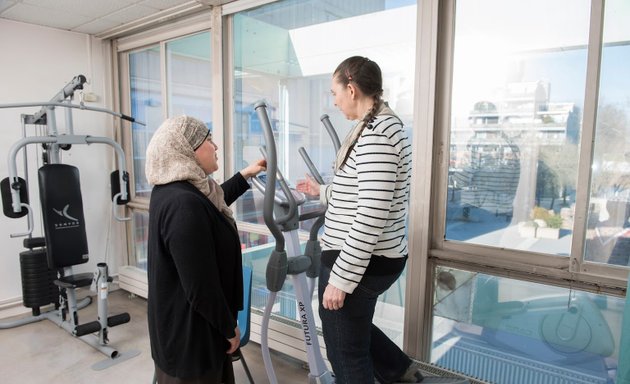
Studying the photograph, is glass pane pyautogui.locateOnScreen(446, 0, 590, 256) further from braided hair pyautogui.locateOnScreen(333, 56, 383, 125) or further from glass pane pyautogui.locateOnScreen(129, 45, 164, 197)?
glass pane pyautogui.locateOnScreen(129, 45, 164, 197)

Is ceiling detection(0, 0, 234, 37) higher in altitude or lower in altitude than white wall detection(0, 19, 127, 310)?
higher

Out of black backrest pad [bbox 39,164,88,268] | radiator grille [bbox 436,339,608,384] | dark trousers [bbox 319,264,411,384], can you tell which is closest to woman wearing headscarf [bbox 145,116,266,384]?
dark trousers [bbox 319,264,411,384]

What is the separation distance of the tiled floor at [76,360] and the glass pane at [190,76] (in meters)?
1.84

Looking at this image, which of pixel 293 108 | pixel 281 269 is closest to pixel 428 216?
pixel 281 269

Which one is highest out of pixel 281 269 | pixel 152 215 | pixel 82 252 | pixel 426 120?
pixel 426 120

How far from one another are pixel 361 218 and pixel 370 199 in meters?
0.07

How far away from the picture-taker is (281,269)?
190 centimetres

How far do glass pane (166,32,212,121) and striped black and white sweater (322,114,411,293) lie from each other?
225 cm

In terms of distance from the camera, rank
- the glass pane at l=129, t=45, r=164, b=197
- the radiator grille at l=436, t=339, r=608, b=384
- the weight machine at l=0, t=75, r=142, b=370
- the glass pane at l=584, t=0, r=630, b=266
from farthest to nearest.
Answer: the glass pane at l=129, t=45, r=164, b=197
the weight machine at l=0, t=75, r=142, b=370
the radiator grille at l=436, t=339, r=608, b=384
the glass pane at l=584, t=0, r=630, b=266

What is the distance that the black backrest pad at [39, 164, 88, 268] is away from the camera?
303cm

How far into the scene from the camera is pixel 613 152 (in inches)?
68.4

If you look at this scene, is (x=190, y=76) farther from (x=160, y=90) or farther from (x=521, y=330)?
(x=521, y=330)

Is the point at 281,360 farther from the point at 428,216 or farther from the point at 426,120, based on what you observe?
the point at 426,120

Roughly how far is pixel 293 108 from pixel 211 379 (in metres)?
1.94
